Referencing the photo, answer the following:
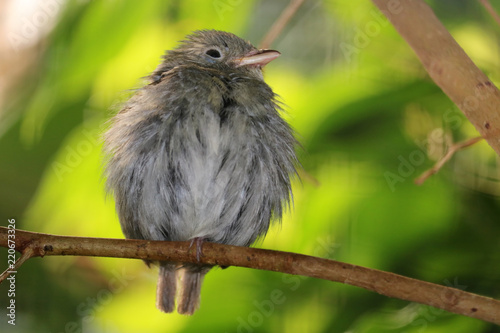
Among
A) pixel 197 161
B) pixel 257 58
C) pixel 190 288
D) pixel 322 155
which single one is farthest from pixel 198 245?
pixel 257 58

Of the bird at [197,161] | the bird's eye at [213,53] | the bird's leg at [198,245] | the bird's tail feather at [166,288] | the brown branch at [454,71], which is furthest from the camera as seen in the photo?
the bird's eye at [213,53]

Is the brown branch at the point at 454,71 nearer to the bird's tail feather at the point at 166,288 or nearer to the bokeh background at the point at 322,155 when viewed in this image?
the bokeh background at the point at 322,155

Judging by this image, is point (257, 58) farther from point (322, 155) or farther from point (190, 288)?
point (190, 288)

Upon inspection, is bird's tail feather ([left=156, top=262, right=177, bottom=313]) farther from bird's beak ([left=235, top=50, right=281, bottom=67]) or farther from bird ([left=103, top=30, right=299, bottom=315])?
bird's beak ([left=235, top=50, right=281, bottom=67])

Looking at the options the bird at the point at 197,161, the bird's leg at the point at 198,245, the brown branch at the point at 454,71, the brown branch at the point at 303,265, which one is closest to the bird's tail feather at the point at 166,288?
the bird at the point at 197,161

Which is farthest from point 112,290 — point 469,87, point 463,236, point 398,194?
point 469,87

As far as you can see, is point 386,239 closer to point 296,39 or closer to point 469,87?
point 469,87
